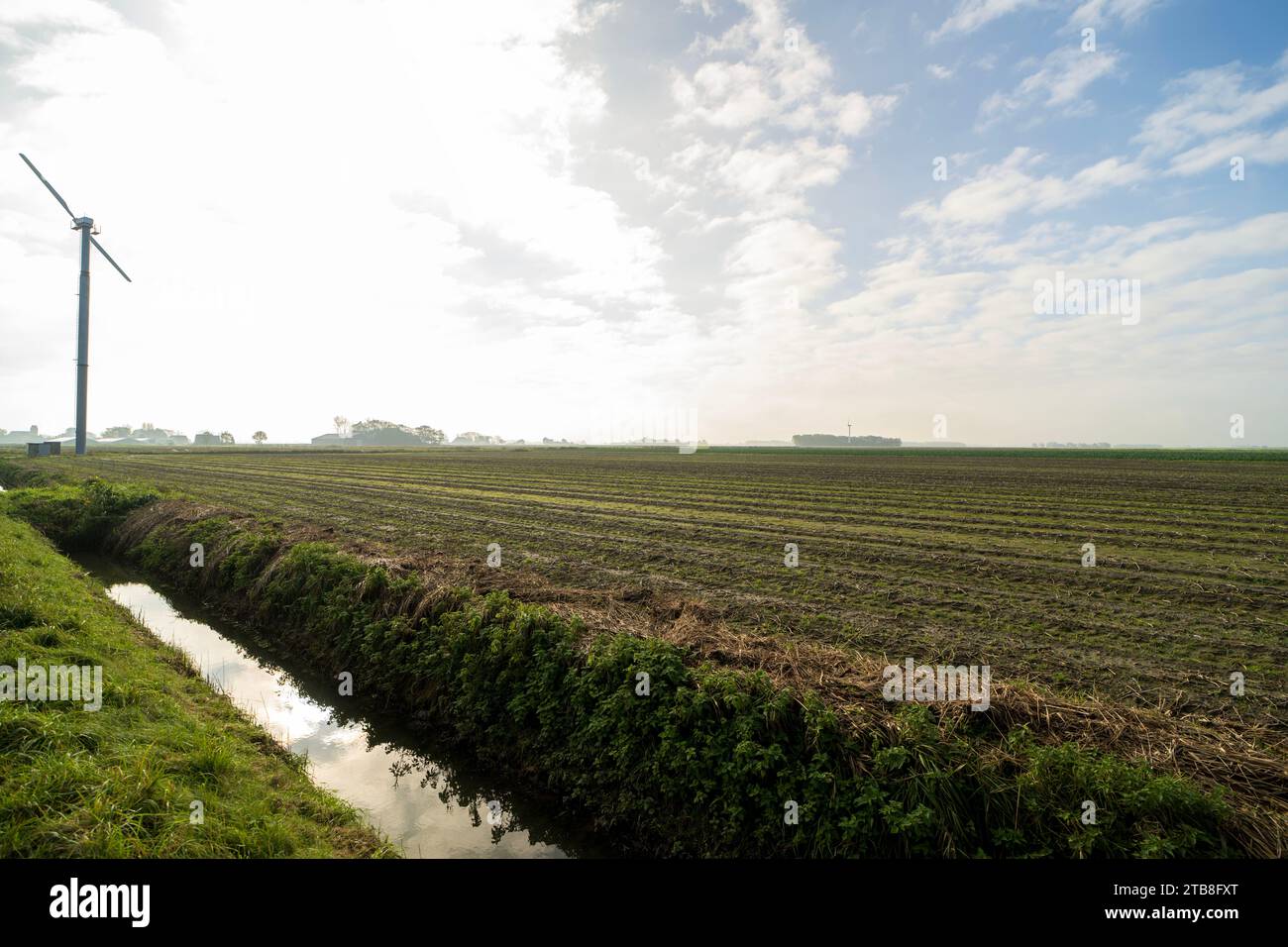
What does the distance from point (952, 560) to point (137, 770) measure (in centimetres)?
1579

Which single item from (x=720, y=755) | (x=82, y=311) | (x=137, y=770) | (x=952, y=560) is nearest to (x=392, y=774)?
(x=137, y=770)

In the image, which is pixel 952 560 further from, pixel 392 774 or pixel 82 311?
pixel 82 311

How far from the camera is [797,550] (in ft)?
52.2

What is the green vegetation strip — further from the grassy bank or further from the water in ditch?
the grassy bank

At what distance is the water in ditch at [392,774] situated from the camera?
671 centimetres

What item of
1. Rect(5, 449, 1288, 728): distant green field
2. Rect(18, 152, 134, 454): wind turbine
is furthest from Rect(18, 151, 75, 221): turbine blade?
Rect(5, 449, 1288, 728): distant green field

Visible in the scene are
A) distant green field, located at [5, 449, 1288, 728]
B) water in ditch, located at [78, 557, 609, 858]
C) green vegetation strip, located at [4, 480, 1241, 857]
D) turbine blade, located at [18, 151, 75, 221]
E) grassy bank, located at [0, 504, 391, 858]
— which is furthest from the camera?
turbine blade, located at [18, 151, 75, 221]

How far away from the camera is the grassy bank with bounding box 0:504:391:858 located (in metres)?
4.66

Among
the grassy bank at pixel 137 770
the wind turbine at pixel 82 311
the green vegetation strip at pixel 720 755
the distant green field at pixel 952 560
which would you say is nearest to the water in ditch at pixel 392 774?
the green vegetation strip at pixel 720 755

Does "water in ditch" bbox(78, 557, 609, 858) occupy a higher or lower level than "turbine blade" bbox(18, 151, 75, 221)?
lower

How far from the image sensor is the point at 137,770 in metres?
5.49

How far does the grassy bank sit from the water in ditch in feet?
2.02
